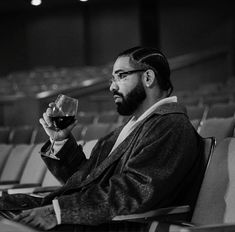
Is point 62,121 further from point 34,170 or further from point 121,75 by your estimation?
point 34,170

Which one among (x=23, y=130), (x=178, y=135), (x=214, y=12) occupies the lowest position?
(x=23, y=130)

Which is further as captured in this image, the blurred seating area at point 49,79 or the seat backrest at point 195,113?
the blurred seating area at point 49,79

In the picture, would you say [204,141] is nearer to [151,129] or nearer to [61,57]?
[151,129]

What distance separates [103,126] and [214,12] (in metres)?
4.67

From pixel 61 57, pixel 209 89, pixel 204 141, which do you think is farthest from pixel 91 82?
pixel 61 57

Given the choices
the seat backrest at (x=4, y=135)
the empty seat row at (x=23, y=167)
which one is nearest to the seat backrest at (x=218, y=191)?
the empty seat row at (x=23, y=167)

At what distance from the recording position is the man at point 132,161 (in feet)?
3.14

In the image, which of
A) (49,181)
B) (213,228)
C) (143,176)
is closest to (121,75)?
(143,176)

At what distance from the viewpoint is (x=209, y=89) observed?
3959mm

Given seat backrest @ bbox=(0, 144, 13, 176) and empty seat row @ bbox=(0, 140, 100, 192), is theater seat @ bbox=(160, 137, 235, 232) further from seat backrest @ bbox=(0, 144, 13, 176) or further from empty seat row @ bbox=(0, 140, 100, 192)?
seat backrest @ bbox=(0, 144, 13, 176)

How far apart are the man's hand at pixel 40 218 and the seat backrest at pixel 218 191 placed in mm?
238

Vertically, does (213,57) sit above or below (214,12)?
below

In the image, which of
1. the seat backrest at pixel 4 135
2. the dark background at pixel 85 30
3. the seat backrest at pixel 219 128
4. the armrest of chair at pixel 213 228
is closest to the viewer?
the armrest of chair at pixel 213 228

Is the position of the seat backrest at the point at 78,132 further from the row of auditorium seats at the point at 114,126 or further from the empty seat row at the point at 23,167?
the empty seat row at the point at 23,167
